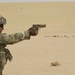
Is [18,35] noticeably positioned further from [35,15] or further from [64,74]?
[35,15]

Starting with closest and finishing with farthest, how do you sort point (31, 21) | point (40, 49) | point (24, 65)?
point (24, 65), point (40, 49), point (31, 21)

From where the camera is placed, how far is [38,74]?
9102mm

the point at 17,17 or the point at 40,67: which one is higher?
the point at 40,67

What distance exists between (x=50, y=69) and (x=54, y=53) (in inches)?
109

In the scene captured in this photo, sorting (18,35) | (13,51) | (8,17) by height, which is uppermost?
(18,35)

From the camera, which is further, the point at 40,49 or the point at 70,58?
the point at 40,49

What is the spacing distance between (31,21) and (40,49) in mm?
21003

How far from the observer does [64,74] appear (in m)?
8.99

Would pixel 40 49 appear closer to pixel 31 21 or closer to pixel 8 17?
pixel 31 21

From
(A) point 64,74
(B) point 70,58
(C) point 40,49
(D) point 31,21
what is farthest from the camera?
(D) point 31,21

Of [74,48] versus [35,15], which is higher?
[74,48]

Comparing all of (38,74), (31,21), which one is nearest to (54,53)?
(38,74)

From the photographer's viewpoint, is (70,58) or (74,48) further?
(74,48)

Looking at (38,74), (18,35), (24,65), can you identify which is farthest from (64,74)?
(18,35)
